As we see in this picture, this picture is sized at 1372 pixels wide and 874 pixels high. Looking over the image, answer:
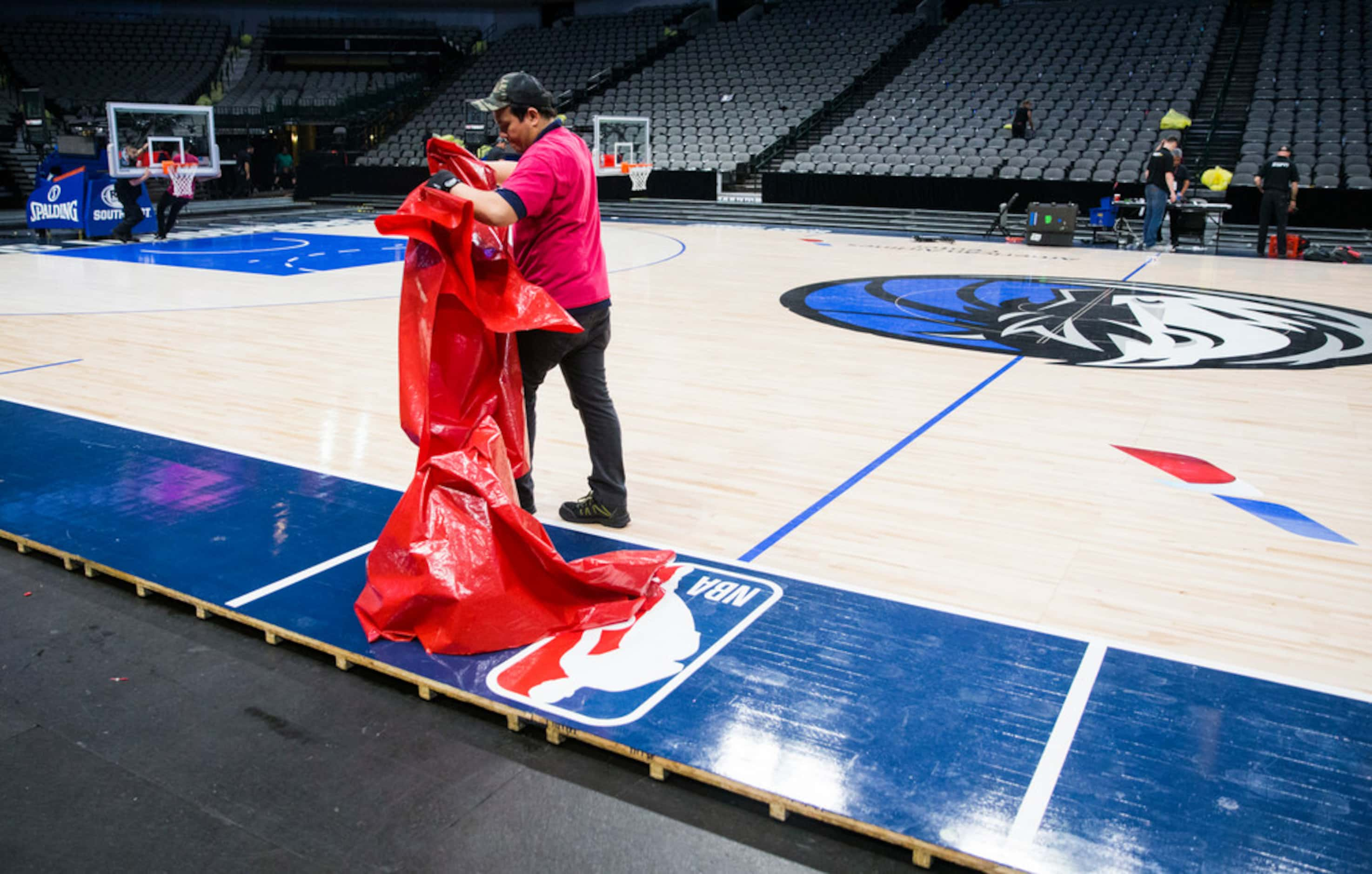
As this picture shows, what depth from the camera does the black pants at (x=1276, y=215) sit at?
13203 mm

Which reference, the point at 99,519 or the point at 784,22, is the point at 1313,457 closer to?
the point at 99,519

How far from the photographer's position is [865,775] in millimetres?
2297

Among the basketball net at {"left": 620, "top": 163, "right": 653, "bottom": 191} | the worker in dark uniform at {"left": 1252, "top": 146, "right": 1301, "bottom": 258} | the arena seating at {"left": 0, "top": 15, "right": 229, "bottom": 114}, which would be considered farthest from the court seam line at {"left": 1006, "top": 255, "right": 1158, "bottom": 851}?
the arena seating at {"left": 0, "top": 15, "right": 229, "bottom": 114}

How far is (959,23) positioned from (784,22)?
4.58 m

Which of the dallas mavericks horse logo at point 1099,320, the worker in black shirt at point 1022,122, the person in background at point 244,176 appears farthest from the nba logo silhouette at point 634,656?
the person in background at point 244,176

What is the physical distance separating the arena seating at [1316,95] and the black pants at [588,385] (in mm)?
14660

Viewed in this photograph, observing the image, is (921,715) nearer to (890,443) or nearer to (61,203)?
(890,443)

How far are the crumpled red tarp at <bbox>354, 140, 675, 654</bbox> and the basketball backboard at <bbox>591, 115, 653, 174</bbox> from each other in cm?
1522

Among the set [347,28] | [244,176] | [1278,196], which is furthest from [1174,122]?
[347,28]

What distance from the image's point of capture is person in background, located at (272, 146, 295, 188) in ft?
86.1

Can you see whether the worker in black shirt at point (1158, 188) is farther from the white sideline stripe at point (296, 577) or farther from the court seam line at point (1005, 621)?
the white sideline stripe at point (296, 577)

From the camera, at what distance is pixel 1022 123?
17516 millimetres

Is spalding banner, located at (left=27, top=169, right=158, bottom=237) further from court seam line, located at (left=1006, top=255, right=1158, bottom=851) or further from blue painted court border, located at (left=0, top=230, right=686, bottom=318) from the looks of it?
court seam line, located at (left=1006, top=255, right=1158, bottom=851)

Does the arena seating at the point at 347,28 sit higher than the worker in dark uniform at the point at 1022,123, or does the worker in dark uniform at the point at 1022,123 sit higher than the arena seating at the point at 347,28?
the arena seating at the point at 347,28
